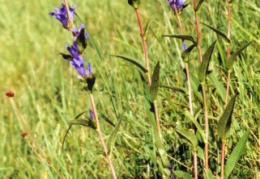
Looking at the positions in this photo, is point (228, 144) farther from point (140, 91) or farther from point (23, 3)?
point (23, 3)

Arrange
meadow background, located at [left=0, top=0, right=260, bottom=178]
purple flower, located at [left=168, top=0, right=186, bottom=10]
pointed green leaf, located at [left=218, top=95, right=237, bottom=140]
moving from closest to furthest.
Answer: pointed green leaf, located at [left=218, top=95, right=237, bottom=140] → purple flower, located at [left=168, top=0, right=186, bottom=10] → meadow background, located at [left=0, top=0, right=260, bottom=178]

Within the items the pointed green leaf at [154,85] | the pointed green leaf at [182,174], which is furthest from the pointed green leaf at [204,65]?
the pointed green leaf at [182,174]

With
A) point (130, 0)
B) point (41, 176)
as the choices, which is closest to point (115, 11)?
point (41, 176)

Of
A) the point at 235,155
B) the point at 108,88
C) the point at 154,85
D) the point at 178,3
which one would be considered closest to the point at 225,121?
the point at 235,155

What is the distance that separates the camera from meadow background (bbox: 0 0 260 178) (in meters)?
1.55

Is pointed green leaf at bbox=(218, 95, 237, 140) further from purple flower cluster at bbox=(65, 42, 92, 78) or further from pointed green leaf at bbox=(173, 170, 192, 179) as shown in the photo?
purple flower cluster at bbox=(65, 42, 92, 78)

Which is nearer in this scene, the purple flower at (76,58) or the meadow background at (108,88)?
the purple flower at (76,58)

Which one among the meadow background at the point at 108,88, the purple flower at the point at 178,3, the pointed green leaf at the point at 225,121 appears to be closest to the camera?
the pointed green leaf at the point at 225,121

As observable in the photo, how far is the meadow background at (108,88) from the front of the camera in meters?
1.55

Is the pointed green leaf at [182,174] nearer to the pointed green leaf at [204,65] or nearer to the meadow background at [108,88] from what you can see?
the meadow background at [108,88]

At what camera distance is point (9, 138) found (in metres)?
2.32

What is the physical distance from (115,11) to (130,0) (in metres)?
1.87

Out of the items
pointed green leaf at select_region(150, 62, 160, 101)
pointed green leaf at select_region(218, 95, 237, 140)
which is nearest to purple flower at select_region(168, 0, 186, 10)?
pointed green leaf at select_region(150, 62, 160, 101)

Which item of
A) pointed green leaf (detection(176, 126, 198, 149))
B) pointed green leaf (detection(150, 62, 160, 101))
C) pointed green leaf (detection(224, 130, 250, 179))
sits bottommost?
pointed green leaf (detection(224, 130, 250, 179))
